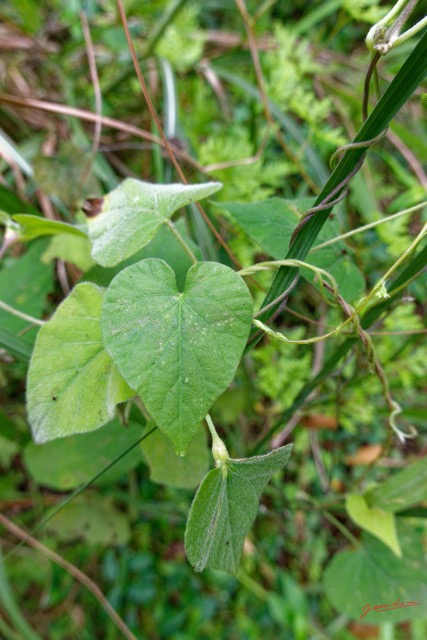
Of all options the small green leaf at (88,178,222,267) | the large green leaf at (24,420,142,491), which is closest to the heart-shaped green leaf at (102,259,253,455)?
the small green leaf at (88,178,222,267)

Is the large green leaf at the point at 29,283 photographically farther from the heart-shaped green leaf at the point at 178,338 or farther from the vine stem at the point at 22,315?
the heart-shaped green leaf at the point at 178,338

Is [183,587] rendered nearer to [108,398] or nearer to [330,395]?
[330,395]

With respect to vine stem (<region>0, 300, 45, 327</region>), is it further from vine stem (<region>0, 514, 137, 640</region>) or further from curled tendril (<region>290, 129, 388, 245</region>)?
vine stem (<region>0, 514, 137, 640</region>)

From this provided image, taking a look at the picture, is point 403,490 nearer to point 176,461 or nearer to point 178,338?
point 176,461

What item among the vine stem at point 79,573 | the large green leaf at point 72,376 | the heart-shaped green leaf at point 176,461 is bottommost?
the vine stem at point 79,573

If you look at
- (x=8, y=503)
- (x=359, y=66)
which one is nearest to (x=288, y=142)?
(x=359, y=66)

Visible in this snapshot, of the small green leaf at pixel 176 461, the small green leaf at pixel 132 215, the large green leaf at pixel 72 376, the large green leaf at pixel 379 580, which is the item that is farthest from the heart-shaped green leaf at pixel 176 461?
the large green leaf at pixel 379 580
